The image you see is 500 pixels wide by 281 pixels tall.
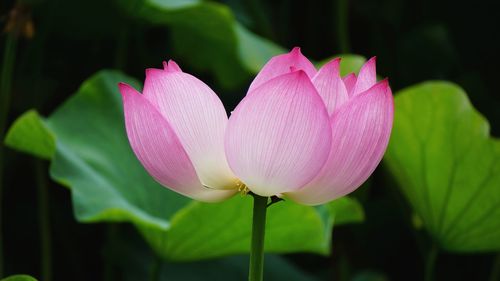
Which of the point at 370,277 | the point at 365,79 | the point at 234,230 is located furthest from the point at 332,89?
the point at 370,277

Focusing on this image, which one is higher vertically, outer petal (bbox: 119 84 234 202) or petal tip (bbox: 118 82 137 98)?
petal tip (bbox: 118 82 137 98)

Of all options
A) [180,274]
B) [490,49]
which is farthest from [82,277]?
[490,49]

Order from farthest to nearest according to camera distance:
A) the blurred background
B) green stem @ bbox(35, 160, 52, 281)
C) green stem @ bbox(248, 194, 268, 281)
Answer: the blurred background, green stem @ bbox(35, 160, 52, 281), green stem @ bbox(248, 194, 268, 281)

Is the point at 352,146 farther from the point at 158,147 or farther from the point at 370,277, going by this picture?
the point at 370,277

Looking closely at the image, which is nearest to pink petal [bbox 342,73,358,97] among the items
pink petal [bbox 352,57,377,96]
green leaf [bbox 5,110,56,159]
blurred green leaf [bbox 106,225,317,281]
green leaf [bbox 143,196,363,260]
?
pink petal [bbox 352,57,377,96]

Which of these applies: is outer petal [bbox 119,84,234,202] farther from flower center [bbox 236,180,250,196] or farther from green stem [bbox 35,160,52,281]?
green stem [bbox 35,160,52,281]

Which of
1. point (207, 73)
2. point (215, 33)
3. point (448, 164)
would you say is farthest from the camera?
point (207, 73)

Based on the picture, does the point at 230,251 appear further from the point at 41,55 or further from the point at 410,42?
the point at 410,42

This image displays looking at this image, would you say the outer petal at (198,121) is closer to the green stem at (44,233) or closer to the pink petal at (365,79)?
the pink petal at (365,79)
